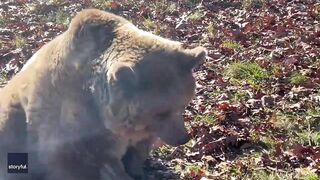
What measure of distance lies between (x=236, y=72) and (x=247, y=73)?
146 mm

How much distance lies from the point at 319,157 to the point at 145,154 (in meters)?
1.45

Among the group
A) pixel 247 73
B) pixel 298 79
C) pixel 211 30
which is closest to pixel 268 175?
pixel 298 79

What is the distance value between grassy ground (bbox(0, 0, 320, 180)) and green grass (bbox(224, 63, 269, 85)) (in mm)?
12

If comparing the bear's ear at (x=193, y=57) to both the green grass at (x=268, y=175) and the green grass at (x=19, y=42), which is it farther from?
the green grass at (x=19, y=42)

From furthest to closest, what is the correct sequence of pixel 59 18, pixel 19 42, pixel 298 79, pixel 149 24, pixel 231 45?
pixel 59 18, pixel 149 24, pixel 19 42, pixel 231 45, pixel 298 79

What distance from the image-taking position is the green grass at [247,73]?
7262mm

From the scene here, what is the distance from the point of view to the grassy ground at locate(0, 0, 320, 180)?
219 inches

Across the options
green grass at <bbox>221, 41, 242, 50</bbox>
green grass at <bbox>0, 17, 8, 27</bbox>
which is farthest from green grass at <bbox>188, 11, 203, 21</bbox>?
green grass at <bbox>0, 17, 8, 27</bbox>

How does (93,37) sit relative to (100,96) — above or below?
above

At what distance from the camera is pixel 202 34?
31.0ft

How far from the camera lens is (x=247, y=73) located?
746cm

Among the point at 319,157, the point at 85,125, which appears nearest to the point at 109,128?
the point at 85,125

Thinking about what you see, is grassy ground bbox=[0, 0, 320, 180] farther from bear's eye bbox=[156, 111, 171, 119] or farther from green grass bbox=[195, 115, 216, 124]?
bear's eye bbox=[156, 111, 171, 119]

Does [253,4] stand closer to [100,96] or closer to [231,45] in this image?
[231,45]
